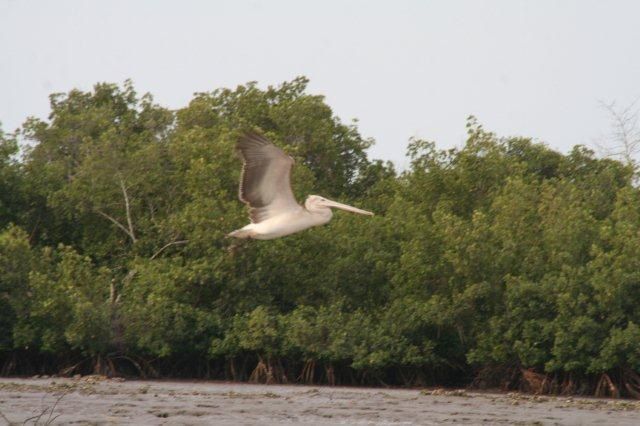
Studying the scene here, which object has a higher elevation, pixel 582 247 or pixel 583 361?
pixel 582 247

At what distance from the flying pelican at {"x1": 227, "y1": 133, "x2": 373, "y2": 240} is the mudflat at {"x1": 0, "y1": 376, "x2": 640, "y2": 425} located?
8.79 ft

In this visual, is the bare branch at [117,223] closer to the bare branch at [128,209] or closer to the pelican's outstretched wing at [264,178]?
the bare branch at [128,209]

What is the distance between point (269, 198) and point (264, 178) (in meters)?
0.39

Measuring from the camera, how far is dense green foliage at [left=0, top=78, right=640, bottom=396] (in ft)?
93.1

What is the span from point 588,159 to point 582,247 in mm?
13986

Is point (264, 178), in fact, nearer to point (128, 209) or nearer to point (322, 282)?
point (322, 282)

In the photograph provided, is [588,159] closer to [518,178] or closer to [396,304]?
[518,178]

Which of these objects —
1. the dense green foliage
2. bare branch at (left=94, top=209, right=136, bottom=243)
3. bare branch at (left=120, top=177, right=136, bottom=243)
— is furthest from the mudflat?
bare branch at (left=94, top=209, right=136, bottom=243)

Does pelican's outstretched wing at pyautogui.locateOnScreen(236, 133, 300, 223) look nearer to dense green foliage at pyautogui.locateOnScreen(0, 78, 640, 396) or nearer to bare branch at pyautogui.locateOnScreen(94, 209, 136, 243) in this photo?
dense green foliage at pyautogui.locateOnScreen(0, 78, 640, 396)

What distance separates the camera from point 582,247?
3002 centimetres

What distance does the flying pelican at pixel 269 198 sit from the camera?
17547 millimetres

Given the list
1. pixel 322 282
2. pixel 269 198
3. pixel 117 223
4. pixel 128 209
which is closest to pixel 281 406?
pixel 269 198

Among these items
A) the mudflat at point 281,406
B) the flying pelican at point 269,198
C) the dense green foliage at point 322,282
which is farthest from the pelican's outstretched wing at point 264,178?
the dense green foliage at point 322,282

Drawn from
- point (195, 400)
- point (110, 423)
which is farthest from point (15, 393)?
point (110, 423)
